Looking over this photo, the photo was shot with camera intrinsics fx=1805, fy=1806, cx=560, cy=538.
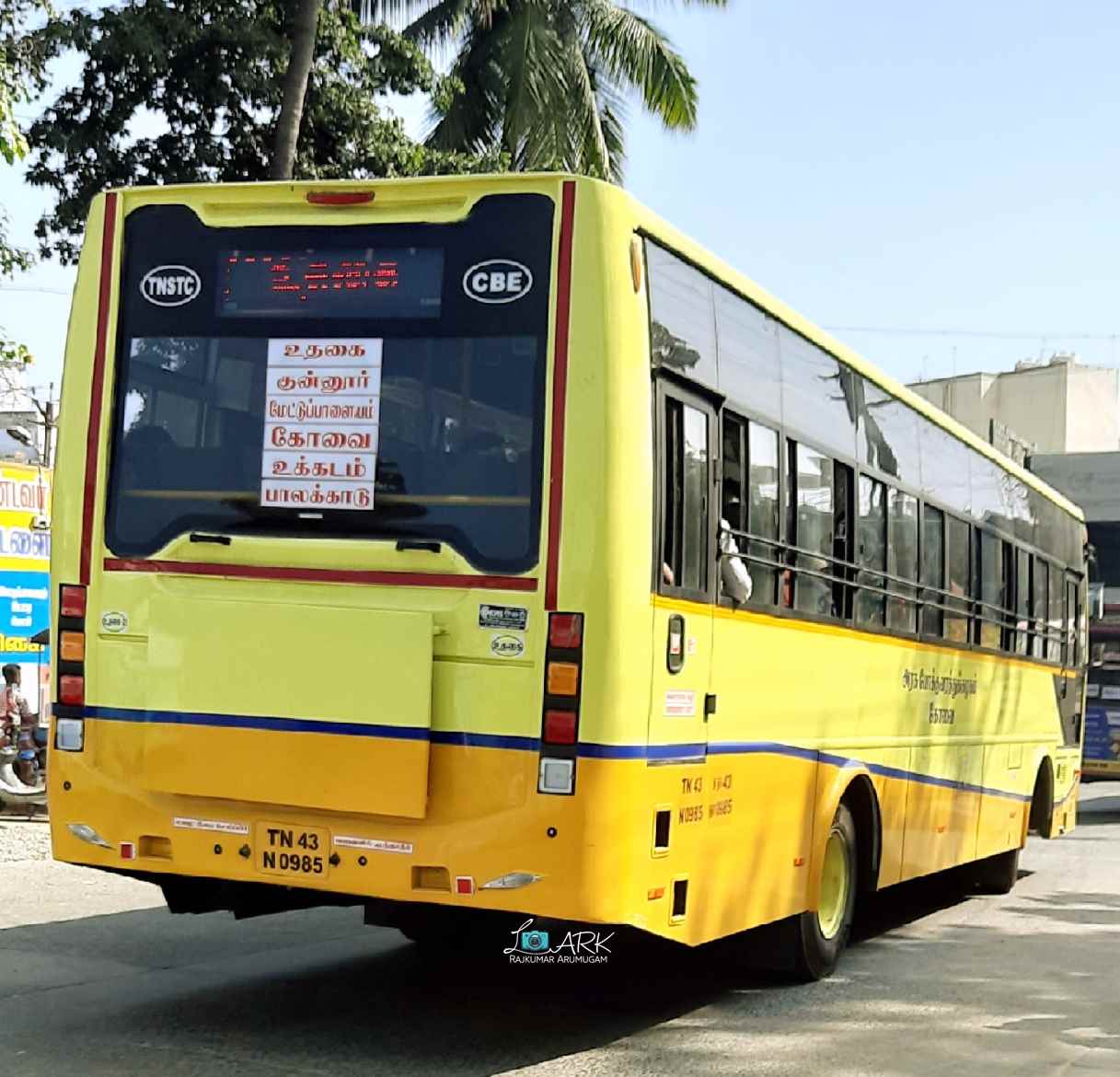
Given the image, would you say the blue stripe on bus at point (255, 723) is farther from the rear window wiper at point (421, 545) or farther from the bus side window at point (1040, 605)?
the bus side window at point (1040, 605)

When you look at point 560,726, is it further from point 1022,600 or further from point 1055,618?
point 1055,618

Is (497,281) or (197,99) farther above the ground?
(197,99)

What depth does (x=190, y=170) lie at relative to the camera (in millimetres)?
22828

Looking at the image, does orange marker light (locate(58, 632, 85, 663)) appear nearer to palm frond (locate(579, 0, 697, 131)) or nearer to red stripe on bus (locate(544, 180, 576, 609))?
red stripe on bus (locate(544, 180, 576, 609))

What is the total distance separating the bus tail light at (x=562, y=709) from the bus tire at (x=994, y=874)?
8642mm

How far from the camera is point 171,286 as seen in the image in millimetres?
7766

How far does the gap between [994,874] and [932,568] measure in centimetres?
406

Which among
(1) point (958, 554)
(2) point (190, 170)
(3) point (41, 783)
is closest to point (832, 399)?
(1) point (958, 554)

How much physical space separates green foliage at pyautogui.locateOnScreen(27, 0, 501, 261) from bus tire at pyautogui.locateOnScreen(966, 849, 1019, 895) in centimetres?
1272

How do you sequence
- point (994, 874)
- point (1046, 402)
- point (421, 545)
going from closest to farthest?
point (421, 545)
point (994, 874)
point (1046, 402)

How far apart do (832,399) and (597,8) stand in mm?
18803

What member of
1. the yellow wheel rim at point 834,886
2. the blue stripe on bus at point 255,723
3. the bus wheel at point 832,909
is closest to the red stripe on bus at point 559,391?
the blue stripe on bus at point 255,723

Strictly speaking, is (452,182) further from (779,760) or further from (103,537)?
(779,760)

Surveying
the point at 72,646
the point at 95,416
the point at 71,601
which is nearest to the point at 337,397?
the point at 95,416
